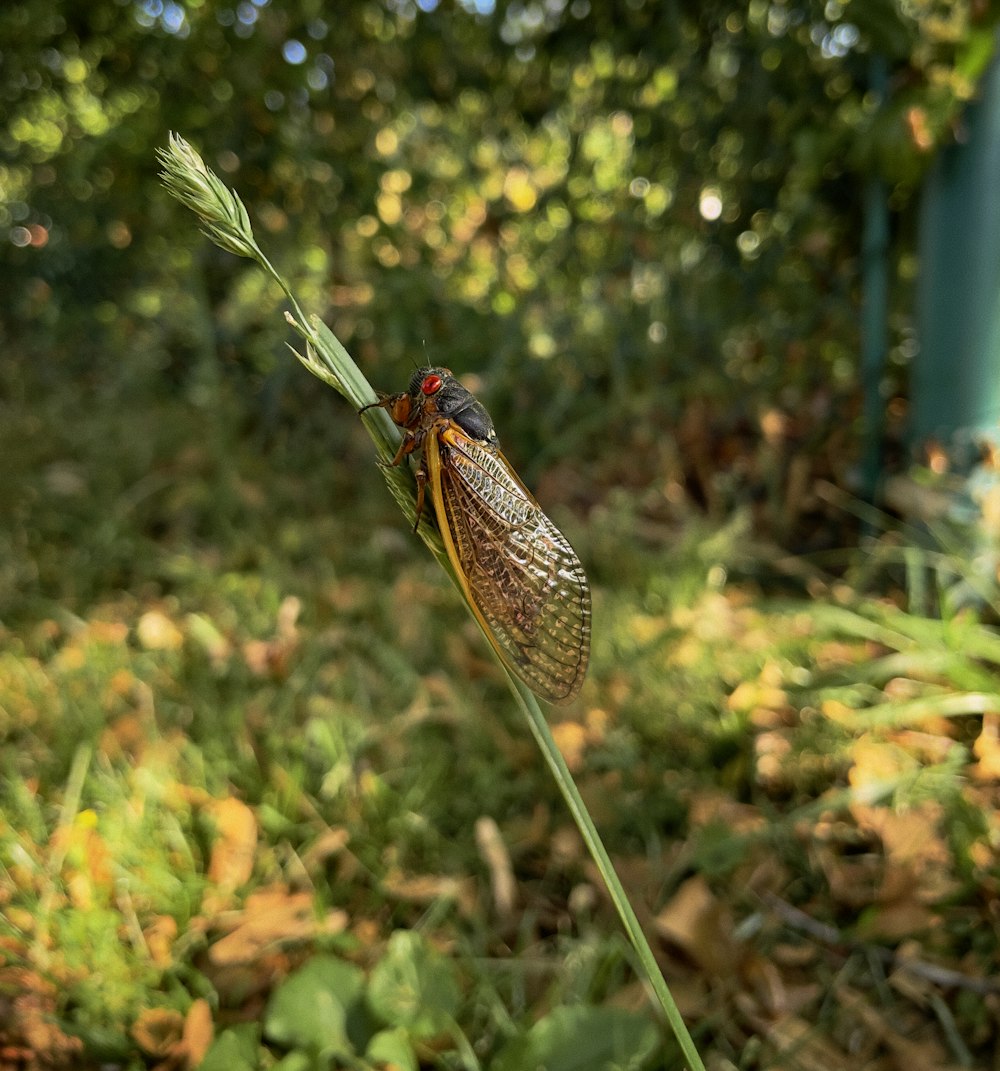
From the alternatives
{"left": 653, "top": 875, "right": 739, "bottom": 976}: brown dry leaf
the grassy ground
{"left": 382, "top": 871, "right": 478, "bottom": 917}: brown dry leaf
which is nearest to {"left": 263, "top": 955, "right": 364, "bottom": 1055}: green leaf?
the grassy ground

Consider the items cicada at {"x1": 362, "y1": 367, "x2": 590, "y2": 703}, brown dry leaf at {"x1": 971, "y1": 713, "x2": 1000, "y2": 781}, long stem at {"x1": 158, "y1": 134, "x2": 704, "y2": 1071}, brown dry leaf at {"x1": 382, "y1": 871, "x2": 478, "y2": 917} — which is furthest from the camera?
brown dry leaf at {"x1": 971, "y1": 713, "x2": 1000, "y2": 781}

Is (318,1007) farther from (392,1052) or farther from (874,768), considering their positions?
(874,768)

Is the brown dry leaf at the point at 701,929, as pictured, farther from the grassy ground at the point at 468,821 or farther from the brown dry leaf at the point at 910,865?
the brown dry leaf at the point at 910,865

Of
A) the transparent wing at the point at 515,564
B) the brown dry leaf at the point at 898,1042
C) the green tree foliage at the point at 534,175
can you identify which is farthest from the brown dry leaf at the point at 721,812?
the green tree foliage at the point at 534,175

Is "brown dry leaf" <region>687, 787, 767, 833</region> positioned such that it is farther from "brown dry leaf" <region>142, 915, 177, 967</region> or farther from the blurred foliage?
"brown dry leaf" <region>142, 915, 177, 967</region>

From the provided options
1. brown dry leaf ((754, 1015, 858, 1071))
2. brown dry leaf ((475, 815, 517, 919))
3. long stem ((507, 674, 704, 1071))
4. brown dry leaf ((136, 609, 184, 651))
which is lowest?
brown dry leaf ((754, 1015, 858, 1071))

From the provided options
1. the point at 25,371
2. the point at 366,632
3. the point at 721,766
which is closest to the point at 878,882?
the point at 721,766
